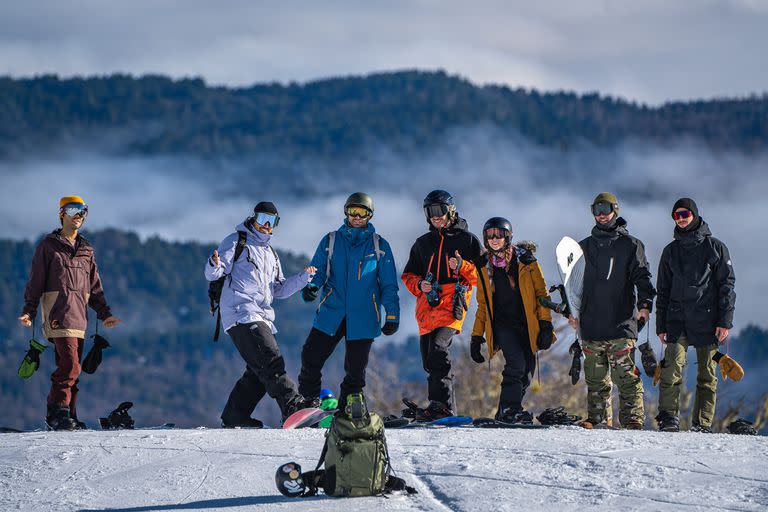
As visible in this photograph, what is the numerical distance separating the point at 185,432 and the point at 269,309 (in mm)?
1438

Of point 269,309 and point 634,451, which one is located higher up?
point 269,309

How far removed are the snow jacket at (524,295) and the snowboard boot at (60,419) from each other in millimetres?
3788

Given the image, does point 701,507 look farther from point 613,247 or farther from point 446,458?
point 613,247

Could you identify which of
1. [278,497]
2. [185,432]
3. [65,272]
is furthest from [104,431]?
[278,497]

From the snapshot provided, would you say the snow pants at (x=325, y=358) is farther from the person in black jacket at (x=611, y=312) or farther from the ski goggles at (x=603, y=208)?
the ski goggles at (x=603, y=208)

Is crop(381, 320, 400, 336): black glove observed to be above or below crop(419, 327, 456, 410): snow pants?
above

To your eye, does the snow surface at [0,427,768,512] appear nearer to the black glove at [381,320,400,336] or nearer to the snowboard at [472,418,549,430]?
the snowboard at [472,418,549,430]

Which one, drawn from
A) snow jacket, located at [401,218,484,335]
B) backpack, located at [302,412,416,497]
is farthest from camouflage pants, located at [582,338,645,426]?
backpack, located at [302,412,416,497]

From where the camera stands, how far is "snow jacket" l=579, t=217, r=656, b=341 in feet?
38.7

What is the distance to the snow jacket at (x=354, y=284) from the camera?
11984 mm

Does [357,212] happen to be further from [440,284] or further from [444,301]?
[444,301]

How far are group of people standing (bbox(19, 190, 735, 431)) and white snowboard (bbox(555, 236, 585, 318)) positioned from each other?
9 cm

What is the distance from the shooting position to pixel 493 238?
12.1 meters

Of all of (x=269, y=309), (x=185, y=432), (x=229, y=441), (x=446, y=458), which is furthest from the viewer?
(x=269, y=309)
